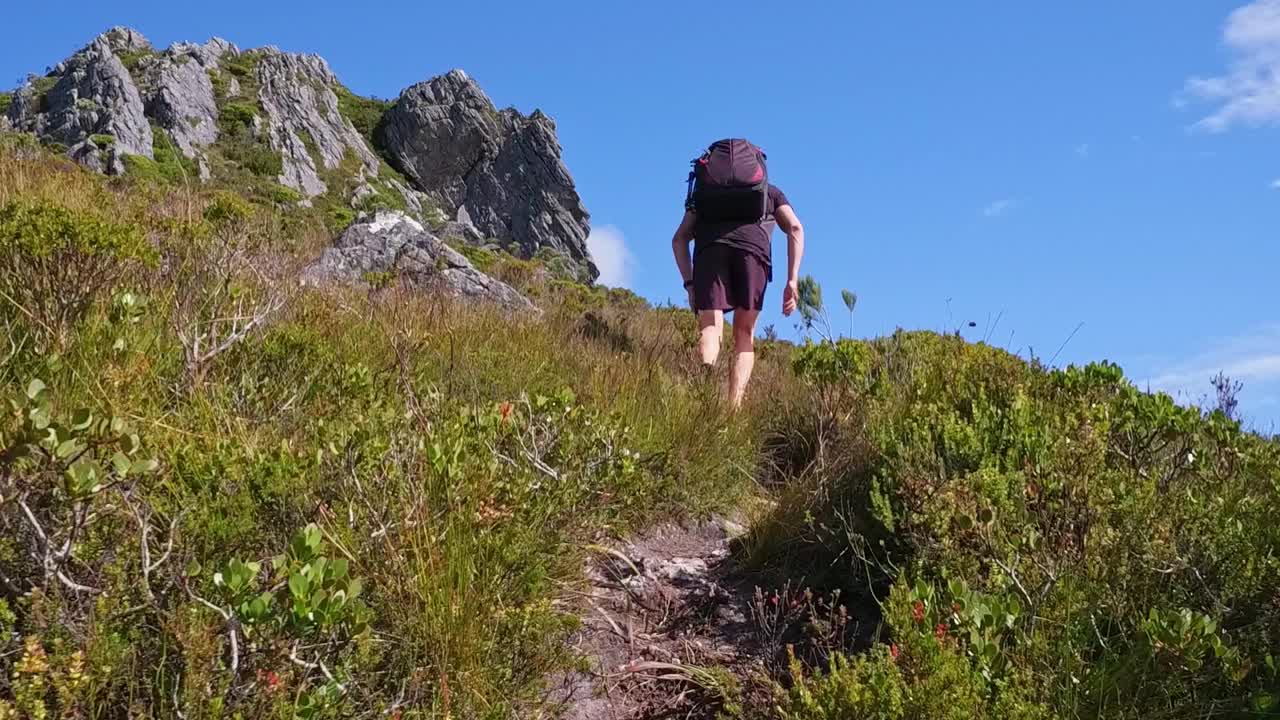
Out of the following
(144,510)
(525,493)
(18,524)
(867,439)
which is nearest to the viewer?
(18,524)

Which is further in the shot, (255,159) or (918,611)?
(255,159)

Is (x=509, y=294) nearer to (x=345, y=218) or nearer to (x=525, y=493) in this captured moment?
(x=525, y=493)

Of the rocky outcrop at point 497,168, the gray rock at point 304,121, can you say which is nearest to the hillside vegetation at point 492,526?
the gray rock at point 304,121

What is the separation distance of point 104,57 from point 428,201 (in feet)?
64.2

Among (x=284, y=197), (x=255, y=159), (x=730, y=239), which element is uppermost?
(x=255, y=159)

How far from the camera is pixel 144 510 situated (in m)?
2.17

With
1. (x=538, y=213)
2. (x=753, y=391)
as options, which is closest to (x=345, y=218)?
(x=753, y=391)

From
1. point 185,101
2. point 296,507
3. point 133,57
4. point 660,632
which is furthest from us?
point 133,57

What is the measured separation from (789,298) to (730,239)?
2.36 feet

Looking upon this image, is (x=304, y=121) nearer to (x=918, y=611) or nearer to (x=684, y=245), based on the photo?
(x=684, y=245)

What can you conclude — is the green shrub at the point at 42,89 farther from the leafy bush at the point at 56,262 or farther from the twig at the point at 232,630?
the twig at the point at 232,630

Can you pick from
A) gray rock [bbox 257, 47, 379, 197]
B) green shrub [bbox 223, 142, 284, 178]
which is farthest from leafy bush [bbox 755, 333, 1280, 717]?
green shrub [bbox 223, 142, 284, 178]

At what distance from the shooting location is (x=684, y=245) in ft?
21.5

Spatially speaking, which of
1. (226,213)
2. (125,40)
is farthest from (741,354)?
(125,40)
